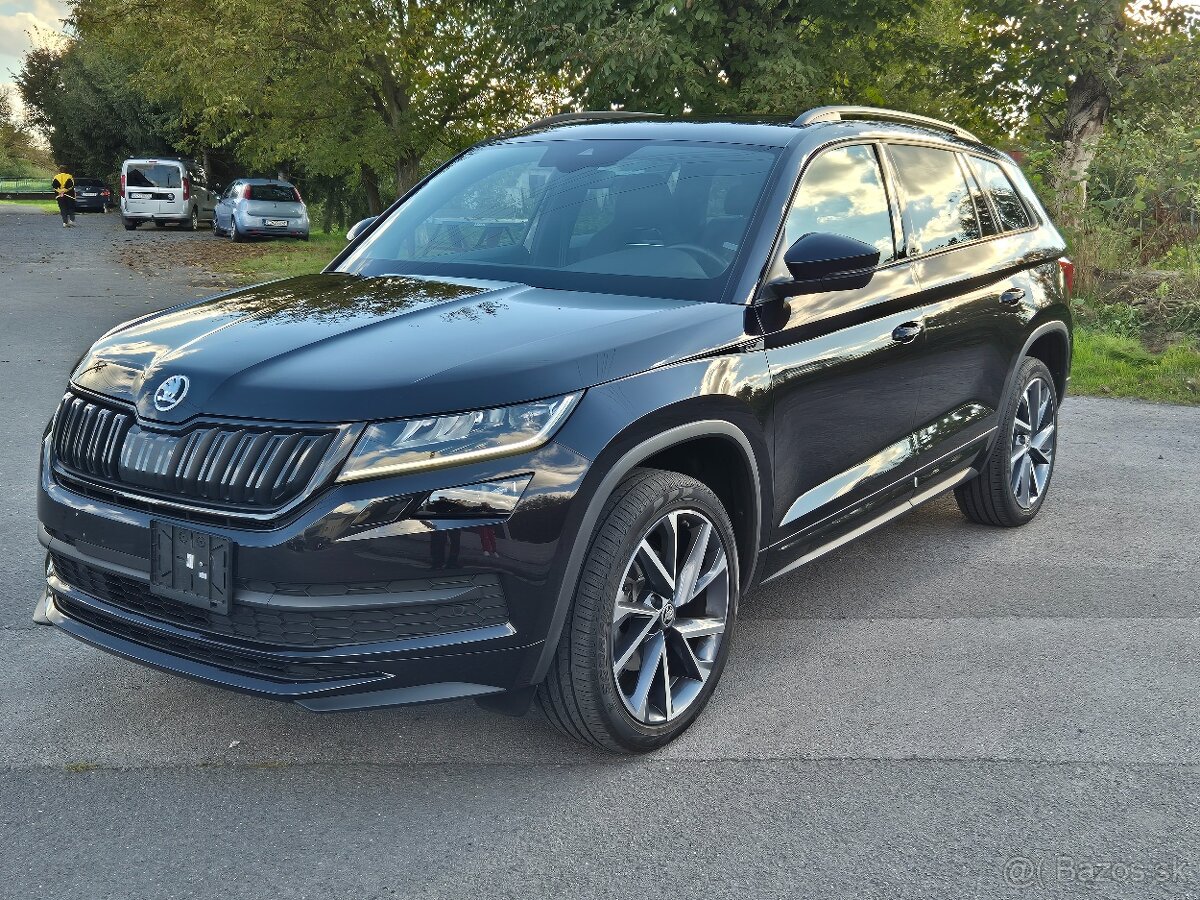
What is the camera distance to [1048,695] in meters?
4.08

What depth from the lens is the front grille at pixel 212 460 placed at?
3.01m

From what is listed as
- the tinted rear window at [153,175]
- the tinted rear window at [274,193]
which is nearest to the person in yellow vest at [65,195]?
the tinted rear window at [153,175]

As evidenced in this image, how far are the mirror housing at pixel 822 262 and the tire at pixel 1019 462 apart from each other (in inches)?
79.7

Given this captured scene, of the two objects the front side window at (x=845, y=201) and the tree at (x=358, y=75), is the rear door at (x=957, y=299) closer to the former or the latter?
the front side window at (x=845, y=201)

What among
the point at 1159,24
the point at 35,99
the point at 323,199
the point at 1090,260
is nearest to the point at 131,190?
the point at 323,199

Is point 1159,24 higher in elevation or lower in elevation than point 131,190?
higher

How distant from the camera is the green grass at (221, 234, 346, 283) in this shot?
19.9 metres

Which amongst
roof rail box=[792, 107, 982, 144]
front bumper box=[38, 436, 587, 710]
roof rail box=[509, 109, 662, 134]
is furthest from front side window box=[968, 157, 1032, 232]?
front bumper box=[38, 436, 587, 710]

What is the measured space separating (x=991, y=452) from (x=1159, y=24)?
17814 mm

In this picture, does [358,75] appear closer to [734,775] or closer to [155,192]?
[155,192]

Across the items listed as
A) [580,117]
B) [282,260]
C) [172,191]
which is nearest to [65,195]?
[172,191]

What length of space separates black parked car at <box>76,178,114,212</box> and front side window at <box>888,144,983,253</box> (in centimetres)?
5217

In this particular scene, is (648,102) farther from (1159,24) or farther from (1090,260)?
(1159,24)

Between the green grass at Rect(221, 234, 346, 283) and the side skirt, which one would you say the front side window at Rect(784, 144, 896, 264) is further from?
the green grass at Rect(221, 234, 346, 283)
